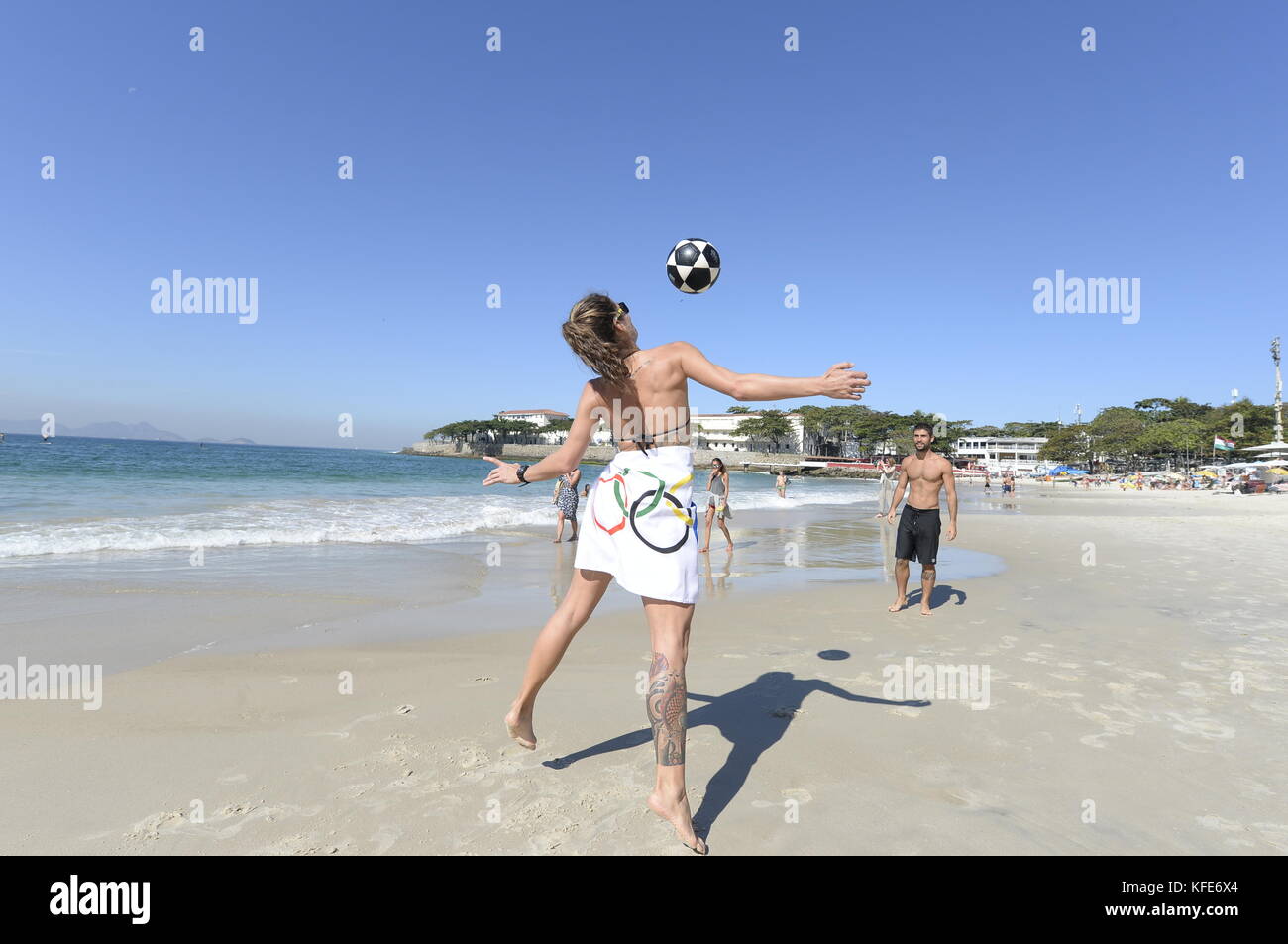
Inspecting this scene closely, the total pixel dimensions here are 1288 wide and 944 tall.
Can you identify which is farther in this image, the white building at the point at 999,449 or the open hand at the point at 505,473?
the white building at the point at 999,449

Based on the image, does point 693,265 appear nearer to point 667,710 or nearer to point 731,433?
point 667,710

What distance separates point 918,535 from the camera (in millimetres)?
7391

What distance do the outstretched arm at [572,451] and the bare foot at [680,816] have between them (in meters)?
1.42

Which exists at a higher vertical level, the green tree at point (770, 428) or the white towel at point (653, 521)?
the green tree at point (770, 428)

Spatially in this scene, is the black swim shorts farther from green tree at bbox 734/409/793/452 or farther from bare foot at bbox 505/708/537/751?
green tree at bbox 734/409/793/452

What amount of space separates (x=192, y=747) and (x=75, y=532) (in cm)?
1138

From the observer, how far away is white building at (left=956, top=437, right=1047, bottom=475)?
13475 centimetres

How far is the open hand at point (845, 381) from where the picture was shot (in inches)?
105

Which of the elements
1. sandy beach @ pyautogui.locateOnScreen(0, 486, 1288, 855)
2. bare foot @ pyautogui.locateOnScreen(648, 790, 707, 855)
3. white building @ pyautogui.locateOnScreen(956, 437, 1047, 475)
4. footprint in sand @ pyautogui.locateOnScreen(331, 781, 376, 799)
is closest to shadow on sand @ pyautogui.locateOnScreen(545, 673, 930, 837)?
sandy beach @ pyautogui.locateOnScreen(0, 486, 1288, 855)

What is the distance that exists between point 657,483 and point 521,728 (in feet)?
5.01

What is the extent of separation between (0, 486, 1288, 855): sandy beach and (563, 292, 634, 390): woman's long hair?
1.86 m
